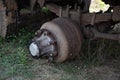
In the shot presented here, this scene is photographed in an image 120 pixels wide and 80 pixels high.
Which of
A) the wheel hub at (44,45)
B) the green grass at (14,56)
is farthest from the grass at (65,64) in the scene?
the wheel hub at (44,45)

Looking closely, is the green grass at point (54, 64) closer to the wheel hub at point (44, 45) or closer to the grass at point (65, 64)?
the grass at point (65, 64)

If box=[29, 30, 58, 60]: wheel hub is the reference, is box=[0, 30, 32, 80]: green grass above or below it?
below

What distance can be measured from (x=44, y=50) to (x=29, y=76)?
18.9 inches

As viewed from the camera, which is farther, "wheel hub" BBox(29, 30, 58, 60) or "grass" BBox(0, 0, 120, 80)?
"wheel hub" BBox(29, 30, 58, 60)

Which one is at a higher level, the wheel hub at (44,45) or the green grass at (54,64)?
the wheel hub at (44,45)

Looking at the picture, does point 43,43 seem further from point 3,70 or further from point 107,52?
point 107,52

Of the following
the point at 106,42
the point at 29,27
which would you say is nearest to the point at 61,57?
the point at 106,42

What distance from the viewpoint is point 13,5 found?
534 centimetres

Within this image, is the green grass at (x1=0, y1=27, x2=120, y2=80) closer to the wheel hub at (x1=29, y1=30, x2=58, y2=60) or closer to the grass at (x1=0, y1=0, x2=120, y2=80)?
the grass at (x1=0, y1=0, x2=120, y2=80)

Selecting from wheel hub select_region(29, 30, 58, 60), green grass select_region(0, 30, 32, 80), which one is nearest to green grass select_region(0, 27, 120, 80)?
green grass select_region(0, 30, 32, 80)

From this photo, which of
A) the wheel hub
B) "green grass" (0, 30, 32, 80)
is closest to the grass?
"green grass" (0, 30, 32, 80)

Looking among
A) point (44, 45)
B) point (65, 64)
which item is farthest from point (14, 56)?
point (65, 64)

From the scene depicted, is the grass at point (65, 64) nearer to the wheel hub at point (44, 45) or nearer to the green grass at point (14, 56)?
the green grass at point (14, 56)

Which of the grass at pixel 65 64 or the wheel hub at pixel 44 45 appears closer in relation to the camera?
the grass at pixel 65 64
